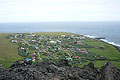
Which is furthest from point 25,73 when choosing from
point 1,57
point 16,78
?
point 1,57

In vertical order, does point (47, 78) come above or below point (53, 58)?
above

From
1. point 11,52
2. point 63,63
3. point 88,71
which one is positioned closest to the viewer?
point 88,71

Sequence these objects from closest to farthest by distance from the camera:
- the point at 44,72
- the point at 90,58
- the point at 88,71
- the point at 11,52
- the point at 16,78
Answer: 1. the point at 16,78
2. the point at 44,72
3. the point at 88,71
4. the point at 90,58
5. the point at 11,52

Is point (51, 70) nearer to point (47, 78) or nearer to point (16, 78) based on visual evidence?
point (47, 78)

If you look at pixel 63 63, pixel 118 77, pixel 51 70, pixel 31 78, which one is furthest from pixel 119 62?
pixel 31 78

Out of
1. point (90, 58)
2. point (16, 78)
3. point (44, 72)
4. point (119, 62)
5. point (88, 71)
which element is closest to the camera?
point (16, 78)

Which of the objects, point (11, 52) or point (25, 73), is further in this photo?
point (11, 52)

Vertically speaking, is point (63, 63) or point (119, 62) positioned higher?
point (63, 63)

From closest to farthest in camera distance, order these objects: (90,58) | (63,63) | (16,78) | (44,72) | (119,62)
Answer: (16,78)
(44,72)
(63,63)
(119,62)
(90,58)

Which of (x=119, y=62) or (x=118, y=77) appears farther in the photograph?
(x=119, y=62)

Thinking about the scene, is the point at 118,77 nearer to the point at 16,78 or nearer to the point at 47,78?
the point at 47,78
